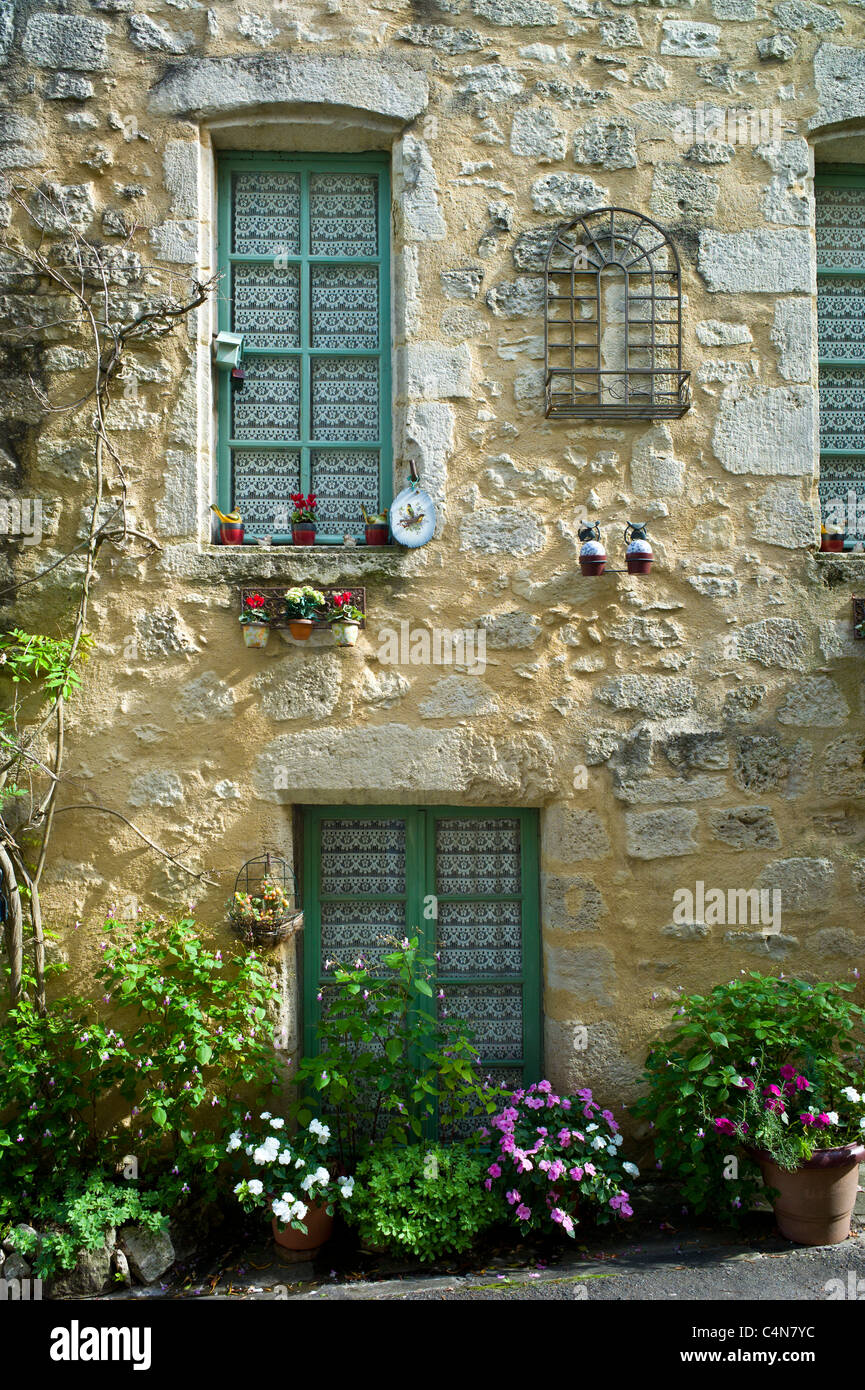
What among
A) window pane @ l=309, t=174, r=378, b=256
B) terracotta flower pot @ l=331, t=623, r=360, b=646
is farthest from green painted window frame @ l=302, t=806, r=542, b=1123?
window pane @ l=309, t=174, r=378, b=256

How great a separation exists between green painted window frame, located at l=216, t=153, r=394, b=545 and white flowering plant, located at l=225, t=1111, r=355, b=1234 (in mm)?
2215

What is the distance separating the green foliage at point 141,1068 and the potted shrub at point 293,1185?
0.14 metres

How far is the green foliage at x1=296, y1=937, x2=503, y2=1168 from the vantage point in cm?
338

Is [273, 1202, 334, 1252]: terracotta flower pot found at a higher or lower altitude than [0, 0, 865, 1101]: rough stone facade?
lower

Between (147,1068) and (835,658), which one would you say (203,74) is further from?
(147,1068)

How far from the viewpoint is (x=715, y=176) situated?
3.84 metres

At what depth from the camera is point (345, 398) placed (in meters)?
3.96

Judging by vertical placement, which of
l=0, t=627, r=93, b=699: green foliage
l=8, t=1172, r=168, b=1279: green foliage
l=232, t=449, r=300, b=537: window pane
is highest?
l=232, t=449, r=300, b=537: window pane

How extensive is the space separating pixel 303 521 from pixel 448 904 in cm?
163

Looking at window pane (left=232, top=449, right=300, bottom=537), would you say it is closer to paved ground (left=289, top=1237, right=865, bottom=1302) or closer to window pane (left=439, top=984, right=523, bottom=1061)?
window pane (left=439, top=984, right=523, bottom=1061)

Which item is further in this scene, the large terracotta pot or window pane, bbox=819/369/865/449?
window pane, bbox=819/369/865/449

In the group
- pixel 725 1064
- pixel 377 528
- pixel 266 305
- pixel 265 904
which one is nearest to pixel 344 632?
pixel 377 528

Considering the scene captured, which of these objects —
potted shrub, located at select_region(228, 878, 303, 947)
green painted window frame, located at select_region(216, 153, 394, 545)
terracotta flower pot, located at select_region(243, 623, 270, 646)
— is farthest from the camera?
green painted window frame, located at select_region(216, 153, 394, 545)

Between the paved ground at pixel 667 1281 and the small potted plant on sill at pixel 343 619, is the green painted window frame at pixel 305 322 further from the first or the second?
the paved ground at pixel 667 1281
